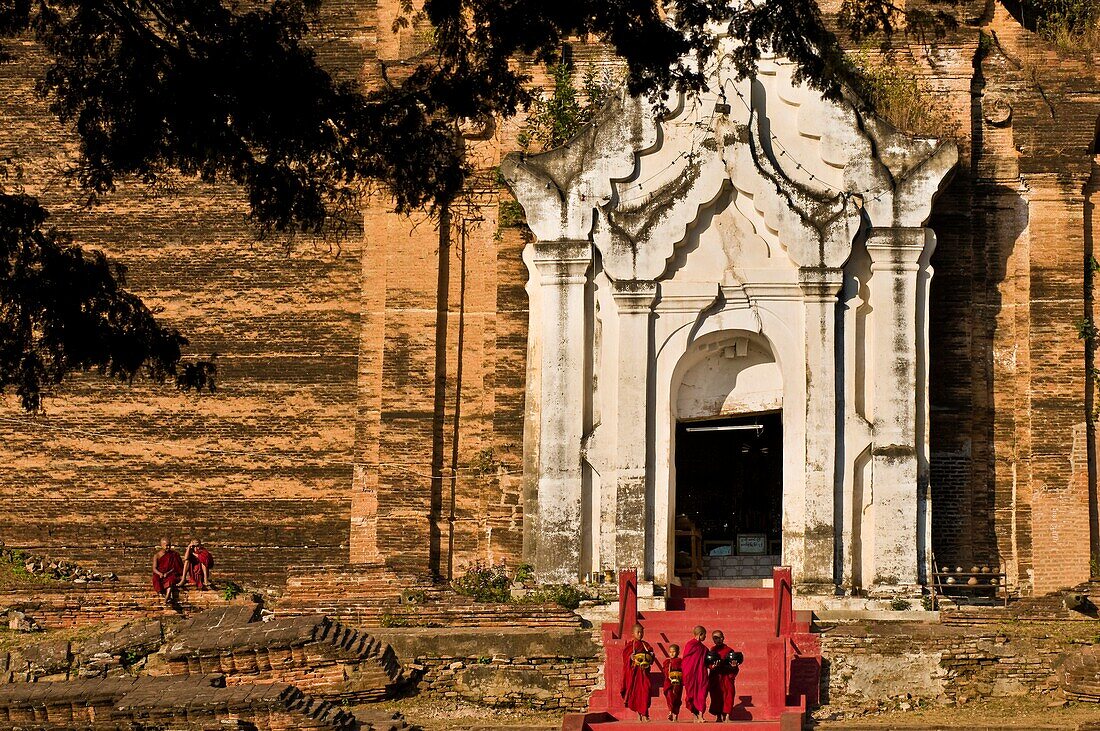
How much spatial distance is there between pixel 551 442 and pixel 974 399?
17.2 feet

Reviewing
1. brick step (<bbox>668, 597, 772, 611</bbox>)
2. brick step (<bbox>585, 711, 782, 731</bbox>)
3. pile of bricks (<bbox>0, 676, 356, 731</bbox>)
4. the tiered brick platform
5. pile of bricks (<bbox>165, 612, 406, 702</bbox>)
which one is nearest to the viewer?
pile of bricks (<bbox>0, 676, 356, 731</bbox>)

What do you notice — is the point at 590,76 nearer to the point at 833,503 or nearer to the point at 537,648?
the point at 833,503

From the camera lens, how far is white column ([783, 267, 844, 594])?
2328 cm

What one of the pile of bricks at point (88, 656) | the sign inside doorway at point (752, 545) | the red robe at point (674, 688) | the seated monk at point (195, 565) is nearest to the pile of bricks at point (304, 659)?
the pile of bricks at point (88, 656)

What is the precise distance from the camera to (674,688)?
19.5 meters

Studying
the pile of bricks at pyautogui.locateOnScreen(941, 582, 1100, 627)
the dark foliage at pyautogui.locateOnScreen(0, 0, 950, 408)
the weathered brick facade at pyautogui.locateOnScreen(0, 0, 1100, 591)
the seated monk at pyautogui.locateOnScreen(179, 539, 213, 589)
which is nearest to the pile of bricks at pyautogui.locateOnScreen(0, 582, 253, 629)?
the seated monk at pyautogui.locateOnScreen(179, 539, 213, 589)

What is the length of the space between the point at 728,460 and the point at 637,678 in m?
9.12

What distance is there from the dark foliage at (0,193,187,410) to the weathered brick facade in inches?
288

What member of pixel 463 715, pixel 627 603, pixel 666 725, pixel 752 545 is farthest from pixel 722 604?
pixel 752 545

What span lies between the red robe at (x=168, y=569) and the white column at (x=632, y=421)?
5.26 meters

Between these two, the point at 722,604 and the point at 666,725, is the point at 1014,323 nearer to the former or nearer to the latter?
the point at 722,604

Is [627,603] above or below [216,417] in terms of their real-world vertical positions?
below

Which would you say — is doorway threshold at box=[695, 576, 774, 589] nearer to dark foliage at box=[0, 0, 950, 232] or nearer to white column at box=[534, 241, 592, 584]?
white column at box=[534, 241, 592, 584]

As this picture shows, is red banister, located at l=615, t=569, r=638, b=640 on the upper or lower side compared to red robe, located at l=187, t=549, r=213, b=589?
lower
